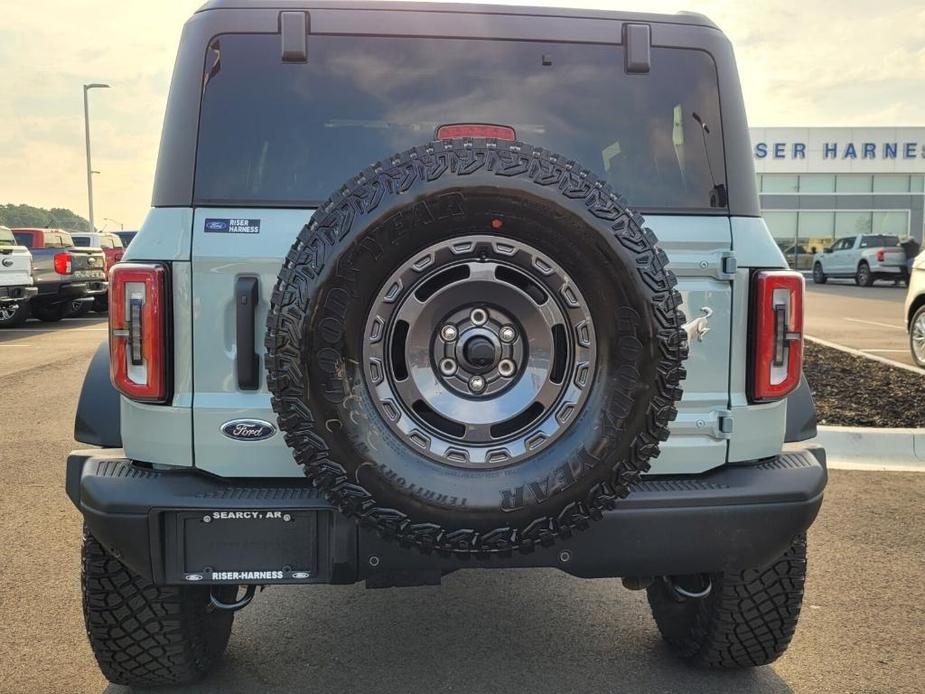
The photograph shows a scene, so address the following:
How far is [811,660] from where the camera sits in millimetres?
3084

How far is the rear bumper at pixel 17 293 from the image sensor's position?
47.1 ft

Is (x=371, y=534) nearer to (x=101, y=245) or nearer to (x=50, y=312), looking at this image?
(x=50, y=312)

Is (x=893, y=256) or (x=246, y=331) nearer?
(x=246, y=331)

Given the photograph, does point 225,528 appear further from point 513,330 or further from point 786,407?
point 786,407

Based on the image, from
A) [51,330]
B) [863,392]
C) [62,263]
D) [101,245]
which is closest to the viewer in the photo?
[863,392]

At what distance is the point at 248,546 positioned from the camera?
229 cm

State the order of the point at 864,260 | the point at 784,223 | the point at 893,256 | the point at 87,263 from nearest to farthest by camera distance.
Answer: the point at 87,263
the point at 893,256
the point at 864,260
the point at 784,223

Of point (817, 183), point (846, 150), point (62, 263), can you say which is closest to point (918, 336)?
point (62, 263)

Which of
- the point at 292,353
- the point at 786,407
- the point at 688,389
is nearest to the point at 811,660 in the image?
the point at 786,407

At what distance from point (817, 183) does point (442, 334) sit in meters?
42.4

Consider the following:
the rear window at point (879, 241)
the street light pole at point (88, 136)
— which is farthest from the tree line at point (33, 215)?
the rear window at point (879, 241)

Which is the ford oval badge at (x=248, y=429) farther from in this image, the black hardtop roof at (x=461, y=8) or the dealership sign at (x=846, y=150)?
the dealership sign at (x=846, y=150)

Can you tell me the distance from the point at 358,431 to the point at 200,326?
24.6 inches

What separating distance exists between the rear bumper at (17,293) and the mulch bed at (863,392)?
12.7 m
